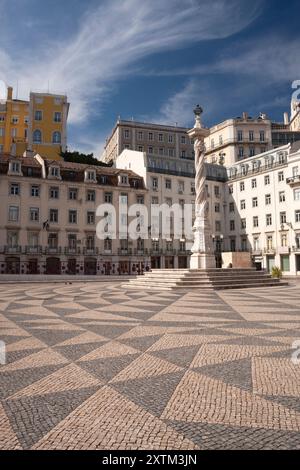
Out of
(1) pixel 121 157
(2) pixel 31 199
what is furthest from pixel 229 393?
(1) pixel 121 157

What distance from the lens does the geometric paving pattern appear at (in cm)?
327

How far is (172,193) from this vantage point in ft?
168

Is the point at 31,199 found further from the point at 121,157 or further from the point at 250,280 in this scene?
the point at 250,280

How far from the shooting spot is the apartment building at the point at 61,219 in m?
41.4

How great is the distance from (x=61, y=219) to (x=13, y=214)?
5769 millimetres

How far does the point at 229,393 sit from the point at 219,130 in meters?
71.1

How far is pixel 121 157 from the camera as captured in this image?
59.4 m

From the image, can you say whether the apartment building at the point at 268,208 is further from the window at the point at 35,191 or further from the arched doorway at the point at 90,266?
the window at the point at 35,191

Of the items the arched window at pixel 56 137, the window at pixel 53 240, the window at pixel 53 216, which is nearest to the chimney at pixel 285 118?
the arched window at pixel 56 137

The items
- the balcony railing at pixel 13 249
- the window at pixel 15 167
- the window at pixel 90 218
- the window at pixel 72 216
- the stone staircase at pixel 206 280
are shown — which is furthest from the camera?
the window at pixel 90 218

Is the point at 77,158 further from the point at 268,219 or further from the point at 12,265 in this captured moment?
the point at 268,219

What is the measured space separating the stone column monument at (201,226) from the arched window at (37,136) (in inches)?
1789

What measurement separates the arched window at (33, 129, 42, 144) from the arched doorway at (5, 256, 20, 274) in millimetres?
29896

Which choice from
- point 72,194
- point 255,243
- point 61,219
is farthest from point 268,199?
point 61,219
